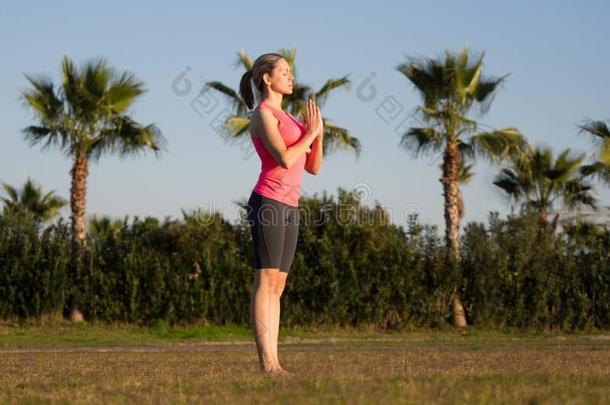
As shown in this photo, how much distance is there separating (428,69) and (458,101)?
4.07 feet

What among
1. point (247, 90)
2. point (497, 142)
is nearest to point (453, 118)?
point (497, 142)

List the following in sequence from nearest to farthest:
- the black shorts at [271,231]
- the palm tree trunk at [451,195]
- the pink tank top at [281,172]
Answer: the black shorts at [271,231] < the pink tank top at [281,172] < the palm tree trunk at [451,195]

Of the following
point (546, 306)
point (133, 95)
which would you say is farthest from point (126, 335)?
point (546, 306)

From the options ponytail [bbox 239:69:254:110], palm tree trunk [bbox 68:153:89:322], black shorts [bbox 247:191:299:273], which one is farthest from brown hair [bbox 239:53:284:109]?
palm tree trunk [bbox 68:153:89:322]

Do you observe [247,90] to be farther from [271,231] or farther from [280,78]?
[271,231]

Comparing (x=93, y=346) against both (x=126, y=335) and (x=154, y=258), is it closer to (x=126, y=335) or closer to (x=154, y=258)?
(x=126, y=335)

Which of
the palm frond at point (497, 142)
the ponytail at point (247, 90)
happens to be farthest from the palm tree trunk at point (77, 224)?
the ponytail at point (247, 90)

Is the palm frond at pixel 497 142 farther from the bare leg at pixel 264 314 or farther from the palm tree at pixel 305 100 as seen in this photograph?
the bare leg at pixel 264 314

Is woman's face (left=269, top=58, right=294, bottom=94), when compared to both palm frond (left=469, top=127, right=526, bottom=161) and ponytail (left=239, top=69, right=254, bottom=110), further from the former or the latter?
palm frond (left=469, top=127, right=526, bottom=161)

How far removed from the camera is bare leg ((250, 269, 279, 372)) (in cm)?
706

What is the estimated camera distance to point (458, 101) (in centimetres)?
2731

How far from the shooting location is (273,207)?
7082 millimetres

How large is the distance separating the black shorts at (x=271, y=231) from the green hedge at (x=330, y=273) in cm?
1687

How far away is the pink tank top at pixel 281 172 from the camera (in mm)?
7105
